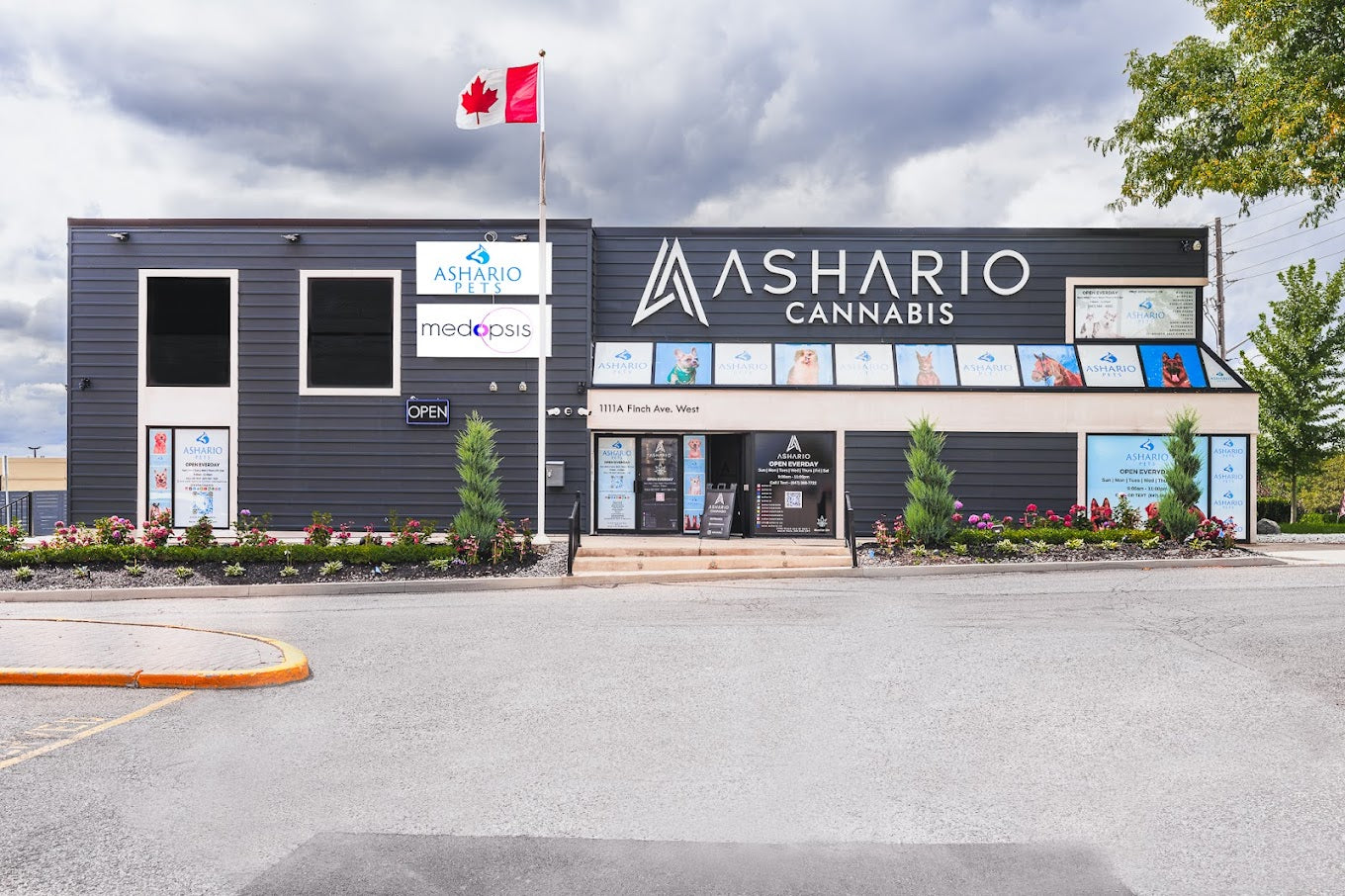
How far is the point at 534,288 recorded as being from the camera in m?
19.4

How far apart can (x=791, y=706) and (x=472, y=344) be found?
14313 millimetres

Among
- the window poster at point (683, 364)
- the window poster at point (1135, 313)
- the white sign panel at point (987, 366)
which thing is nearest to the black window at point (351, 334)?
the window poster at point (683, 364)

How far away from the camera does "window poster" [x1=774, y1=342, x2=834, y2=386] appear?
64.5ft

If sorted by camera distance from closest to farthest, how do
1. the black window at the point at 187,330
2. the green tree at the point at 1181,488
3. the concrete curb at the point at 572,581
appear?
the concrete curb at the point at 572,581 → the green tree at the point at 1181,488 → the black window at the point at 187,330

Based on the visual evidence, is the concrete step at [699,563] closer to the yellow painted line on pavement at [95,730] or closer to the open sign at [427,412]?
the open sign at [427,412]

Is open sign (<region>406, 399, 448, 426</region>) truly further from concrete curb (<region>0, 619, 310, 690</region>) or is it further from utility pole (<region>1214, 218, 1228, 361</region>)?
utility pole (<region>1214, 218, 1228, 361</region>)

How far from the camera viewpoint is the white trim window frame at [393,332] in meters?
19.6

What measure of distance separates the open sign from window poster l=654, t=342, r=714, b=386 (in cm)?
460

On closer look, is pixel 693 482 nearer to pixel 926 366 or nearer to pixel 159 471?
pixel 926 366

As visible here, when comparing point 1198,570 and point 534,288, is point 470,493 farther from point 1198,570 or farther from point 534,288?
point 1198,570

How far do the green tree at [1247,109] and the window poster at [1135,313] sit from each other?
99.1 inches

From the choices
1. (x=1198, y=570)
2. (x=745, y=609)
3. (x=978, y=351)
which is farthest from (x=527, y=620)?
(x=978, y=351)

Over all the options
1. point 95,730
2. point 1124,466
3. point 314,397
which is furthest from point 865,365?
point 95,730

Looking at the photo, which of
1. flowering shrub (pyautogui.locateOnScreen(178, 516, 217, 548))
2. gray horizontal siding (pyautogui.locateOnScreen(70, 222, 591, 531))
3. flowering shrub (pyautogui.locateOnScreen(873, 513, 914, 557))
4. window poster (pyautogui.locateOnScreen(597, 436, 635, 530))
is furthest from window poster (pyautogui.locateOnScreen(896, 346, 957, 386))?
flowering shrub (pyautogui.locateOnScreen(178, 516, 217, 548))
